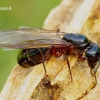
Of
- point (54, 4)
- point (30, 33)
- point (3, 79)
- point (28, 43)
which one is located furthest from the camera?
point (54, 4)

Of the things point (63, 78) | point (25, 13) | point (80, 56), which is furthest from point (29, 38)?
point (25, 13)

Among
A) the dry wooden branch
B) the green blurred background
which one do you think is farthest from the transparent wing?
the green blurred background

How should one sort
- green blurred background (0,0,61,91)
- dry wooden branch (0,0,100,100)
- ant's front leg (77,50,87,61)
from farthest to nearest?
green blurred background (0,0,61,91) < ant's front leg (77,50,87,61) < dry wooden branch (0,0,100,100)

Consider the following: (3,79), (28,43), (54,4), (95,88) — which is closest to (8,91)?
(28,43)

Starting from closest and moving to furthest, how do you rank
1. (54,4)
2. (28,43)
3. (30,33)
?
1. (28,43)
2. (30,33)
3. (54,4)

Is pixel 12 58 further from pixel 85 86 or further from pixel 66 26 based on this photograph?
pixel 85 86

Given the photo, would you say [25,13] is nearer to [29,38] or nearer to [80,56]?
[29,38]

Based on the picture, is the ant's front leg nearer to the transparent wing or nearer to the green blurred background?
the transparent wing
